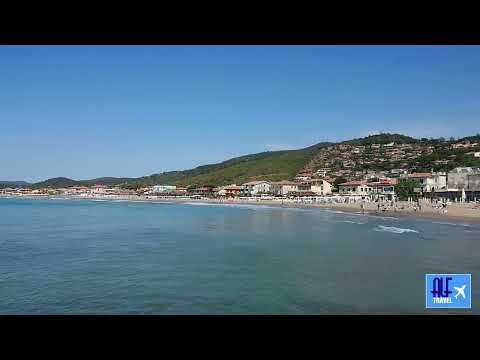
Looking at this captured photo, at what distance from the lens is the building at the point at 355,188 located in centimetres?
3684

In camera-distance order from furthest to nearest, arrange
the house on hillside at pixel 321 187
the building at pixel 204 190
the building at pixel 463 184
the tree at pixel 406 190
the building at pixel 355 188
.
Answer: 1. the building at pixel 204 190
2. the house on hillside at pixel 321 187
3. the building at pixel 355 188
4. the tree at pixel 406 190
5. the building at pixel 463 184

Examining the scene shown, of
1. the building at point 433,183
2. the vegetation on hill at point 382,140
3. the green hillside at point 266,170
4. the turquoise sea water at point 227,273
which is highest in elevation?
the vegetation on hill at point 382,140

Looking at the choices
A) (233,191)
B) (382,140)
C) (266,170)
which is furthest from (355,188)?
(382,140)

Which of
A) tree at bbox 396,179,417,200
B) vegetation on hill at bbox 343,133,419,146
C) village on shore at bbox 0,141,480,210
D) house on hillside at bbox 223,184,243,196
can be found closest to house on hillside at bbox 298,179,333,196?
village on shore at bbox 0,141,480,210

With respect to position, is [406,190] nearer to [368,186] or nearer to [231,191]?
[368,186]

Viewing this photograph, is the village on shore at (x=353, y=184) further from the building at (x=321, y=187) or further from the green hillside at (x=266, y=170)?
the green hillside at (x=266, y=170)

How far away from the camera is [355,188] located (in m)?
38.2

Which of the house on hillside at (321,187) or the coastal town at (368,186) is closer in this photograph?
the coastal town at (368,186)

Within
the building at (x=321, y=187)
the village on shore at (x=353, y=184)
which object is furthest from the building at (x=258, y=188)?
the building at (x=321, y=187)

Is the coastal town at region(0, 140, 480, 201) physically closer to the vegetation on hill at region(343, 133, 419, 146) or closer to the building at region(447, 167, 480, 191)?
the building at region(447, 167, 480, 191)

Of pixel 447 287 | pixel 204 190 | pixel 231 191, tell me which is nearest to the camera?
pixel 447 287

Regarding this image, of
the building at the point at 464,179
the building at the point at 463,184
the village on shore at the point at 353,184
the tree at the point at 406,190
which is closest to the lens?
the building at the point at 463,184
